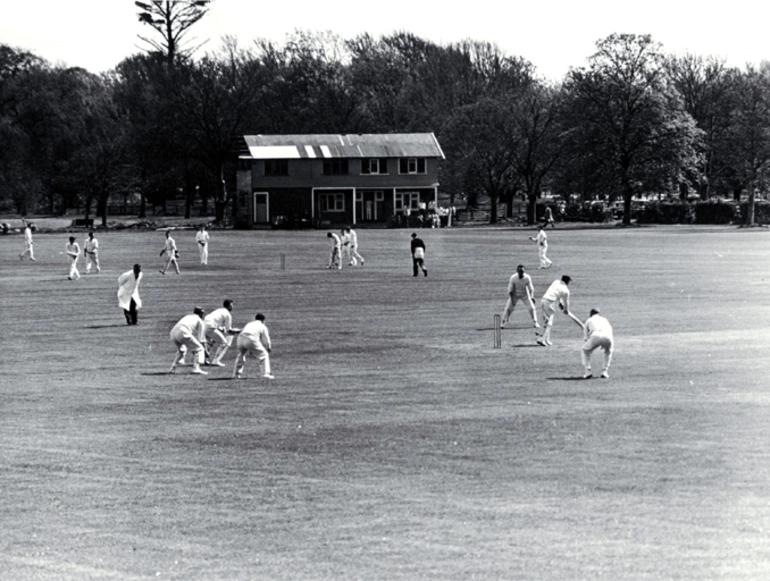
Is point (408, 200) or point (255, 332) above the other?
point (408, 200)

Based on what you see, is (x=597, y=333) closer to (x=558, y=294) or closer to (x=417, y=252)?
(x=558, y=294)

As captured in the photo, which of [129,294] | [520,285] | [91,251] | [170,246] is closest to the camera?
[520,285]

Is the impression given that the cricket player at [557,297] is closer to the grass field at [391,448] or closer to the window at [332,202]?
the grass field at [391,448]

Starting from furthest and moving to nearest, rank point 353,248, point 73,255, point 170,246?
point 353,248, point 170,246, point 73,255

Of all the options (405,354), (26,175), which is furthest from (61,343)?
(26,175)

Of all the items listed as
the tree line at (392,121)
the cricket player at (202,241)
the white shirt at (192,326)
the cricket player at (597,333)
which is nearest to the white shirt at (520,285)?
the cricket player at (597,333)

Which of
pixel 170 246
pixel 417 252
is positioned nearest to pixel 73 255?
pixel 170 246

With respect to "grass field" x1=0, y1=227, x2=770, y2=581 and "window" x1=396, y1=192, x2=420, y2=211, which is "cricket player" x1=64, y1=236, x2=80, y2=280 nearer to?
"grass field" x1=0, y1=227, x2=770, y2=581
